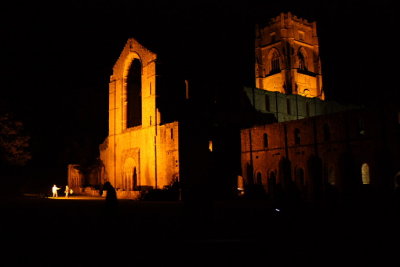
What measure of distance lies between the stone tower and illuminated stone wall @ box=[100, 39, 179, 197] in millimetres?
24443

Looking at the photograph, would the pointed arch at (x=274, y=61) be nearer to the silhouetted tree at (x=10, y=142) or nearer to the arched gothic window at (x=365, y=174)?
the arched gothic window at (x=365, y=174)

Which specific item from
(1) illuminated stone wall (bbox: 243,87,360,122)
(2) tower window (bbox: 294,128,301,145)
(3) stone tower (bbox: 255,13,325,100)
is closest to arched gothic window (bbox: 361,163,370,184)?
(2) tower window (bbox: 294,128,301,145)

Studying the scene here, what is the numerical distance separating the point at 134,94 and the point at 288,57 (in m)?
25.8

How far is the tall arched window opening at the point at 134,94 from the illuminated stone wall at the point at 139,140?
0.55 m

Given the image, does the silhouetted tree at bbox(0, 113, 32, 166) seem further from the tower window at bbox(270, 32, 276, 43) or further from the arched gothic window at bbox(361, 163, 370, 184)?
the tower window at bbox(270, 32, 276, 43)

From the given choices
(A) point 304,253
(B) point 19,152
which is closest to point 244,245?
(A) point 304,253

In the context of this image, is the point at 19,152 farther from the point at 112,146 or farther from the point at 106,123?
the point at 106,123

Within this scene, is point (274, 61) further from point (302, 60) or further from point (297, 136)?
point (297, 136)

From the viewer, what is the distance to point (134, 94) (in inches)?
1759

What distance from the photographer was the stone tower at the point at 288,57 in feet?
196

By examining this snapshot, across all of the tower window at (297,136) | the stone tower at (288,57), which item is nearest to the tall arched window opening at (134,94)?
the tower window at (297,136)

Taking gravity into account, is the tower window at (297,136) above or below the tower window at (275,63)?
below

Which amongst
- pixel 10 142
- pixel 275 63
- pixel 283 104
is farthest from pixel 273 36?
pixel 10 142

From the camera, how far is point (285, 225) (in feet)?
42.8
